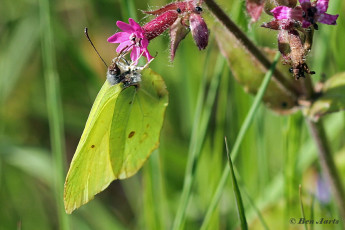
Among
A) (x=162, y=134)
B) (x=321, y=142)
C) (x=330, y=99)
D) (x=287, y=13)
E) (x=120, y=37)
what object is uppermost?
(x=287, y=13)

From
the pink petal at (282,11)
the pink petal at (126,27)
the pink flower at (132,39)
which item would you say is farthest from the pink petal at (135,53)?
the pink petal at (282,11)

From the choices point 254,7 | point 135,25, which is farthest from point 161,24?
point 254,7

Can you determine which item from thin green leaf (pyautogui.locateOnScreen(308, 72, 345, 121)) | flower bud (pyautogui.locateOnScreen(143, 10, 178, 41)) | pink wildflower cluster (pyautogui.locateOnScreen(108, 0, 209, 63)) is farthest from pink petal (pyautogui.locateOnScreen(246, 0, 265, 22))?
thin green leaf (pyautogui.locateOnScreen(308, 72, 345, 121))

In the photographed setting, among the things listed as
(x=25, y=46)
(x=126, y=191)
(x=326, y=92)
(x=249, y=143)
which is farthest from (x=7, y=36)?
(x=326, y=92)

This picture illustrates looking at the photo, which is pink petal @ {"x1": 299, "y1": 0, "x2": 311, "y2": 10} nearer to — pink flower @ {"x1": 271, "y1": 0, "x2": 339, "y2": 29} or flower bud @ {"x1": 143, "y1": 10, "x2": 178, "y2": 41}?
pink flower @ {"x1": 271, "y1": 0, "x2": 339, "y2": 29}

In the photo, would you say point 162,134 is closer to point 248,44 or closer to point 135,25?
point 248,44

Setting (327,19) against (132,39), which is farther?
(132,39)

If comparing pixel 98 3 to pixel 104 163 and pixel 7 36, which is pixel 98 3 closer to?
pixel 7 36
